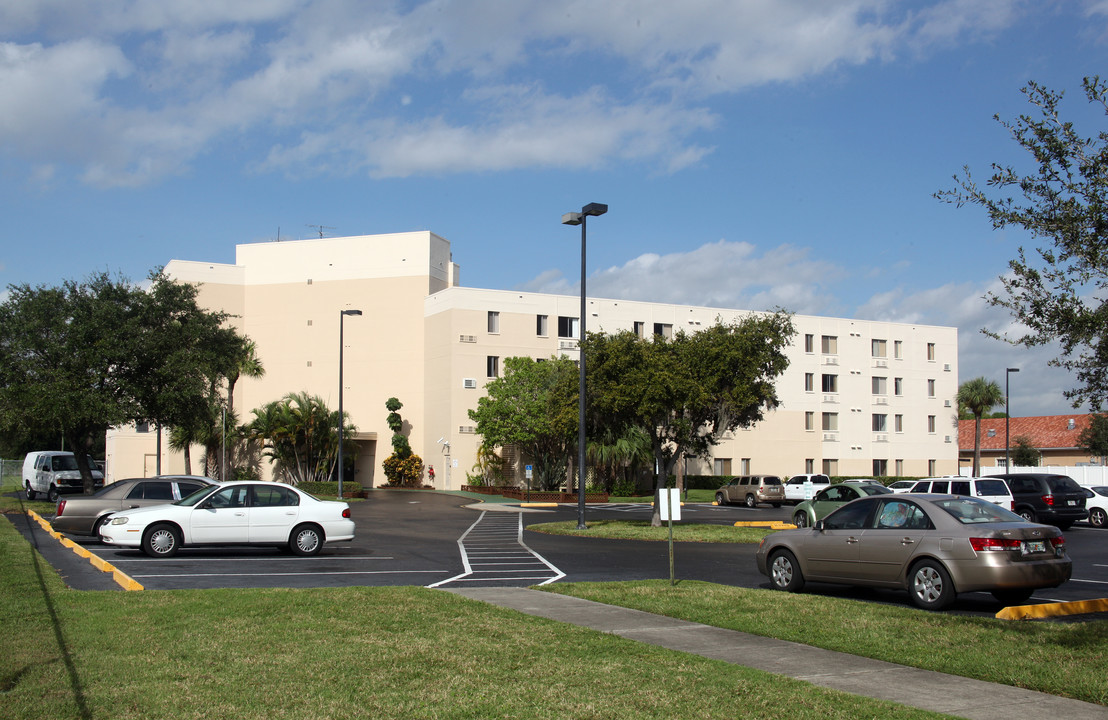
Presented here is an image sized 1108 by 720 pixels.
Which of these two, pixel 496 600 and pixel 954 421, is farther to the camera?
pixel 954 421

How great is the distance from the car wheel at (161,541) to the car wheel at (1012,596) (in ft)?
47.0

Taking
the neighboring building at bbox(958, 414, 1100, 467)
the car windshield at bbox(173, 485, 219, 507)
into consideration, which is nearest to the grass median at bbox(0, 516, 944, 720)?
the car windshield at bbox(173, 485, 219, 507)

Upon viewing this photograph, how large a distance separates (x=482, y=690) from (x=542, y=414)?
4424 centimetres

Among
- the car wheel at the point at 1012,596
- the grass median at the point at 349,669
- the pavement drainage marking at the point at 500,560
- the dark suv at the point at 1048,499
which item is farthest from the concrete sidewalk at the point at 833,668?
the dark suv at the point at 1048,499

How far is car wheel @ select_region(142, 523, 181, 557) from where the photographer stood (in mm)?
18031

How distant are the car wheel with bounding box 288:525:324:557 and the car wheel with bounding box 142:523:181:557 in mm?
2149

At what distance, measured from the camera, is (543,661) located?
840cm

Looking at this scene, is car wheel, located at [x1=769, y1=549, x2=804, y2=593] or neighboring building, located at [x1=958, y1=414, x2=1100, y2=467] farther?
neighboring building, located at [x1=958, y1=414, x2=1100, y2=467]

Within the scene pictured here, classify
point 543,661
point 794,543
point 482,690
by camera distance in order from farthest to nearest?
point 794,543 < point 543,661 < point 482,690

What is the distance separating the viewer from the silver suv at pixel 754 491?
44875mm

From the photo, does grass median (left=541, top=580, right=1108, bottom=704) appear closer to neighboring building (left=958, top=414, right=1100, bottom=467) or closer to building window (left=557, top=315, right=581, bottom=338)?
building window (left=557, top=315, right=581, bottom=338)

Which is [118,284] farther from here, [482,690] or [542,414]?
[482,690]

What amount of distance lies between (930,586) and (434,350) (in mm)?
47534

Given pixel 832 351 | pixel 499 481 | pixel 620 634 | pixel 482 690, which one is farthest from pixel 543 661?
pixel 832 351
